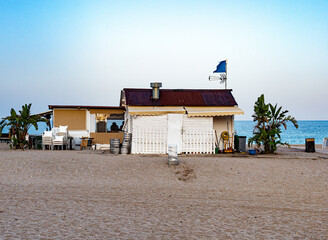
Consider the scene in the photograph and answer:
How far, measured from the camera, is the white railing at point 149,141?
15758mm

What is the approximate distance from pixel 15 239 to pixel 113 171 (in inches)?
254

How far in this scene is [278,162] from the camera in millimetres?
13406

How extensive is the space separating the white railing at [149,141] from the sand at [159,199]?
2488mm

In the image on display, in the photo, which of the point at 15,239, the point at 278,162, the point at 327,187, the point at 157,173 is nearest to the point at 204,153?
the point at 278,162

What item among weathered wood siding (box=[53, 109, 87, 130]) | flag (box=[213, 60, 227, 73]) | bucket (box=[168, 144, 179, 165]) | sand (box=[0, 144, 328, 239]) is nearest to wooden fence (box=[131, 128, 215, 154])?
sand (box=[0, 144, 328, 239])

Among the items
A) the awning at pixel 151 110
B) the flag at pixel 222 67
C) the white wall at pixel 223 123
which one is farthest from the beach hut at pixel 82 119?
the flag at pixel 222 67

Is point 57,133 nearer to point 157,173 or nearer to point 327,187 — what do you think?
point 157,173

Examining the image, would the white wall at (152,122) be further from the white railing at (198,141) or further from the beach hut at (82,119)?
the beach hut at (82,119)

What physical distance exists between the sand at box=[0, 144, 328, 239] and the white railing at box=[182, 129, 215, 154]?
10.6 feet

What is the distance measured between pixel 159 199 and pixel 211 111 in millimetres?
9442

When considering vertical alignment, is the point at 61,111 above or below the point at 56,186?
above

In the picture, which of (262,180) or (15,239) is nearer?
(15,239)

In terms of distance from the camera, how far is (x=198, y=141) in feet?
53.0

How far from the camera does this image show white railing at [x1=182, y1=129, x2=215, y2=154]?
16016mm
